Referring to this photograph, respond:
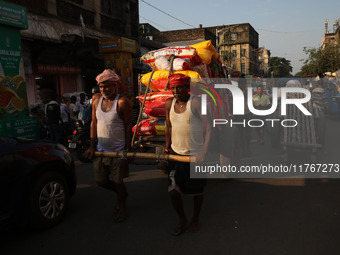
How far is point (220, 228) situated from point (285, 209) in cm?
116

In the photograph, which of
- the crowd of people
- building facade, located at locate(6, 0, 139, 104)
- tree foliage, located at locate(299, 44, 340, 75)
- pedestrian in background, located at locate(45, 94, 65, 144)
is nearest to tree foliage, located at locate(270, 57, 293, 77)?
tree foliage, located at locate(299, 44, 340, 75)

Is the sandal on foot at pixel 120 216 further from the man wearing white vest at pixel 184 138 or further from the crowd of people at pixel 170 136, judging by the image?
the man wearing white vest at pixel 184 138

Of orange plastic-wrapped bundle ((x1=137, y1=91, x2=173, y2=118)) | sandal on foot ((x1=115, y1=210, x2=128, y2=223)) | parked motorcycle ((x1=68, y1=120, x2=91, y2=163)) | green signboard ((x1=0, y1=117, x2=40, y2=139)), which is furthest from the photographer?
parked motorcycle ((x1=68, y1=120, x2=91, y2=163))

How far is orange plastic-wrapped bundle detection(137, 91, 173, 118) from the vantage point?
5.07 meters

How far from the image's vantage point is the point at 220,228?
12.2 feet

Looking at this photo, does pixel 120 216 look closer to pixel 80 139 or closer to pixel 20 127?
pixel 80 139

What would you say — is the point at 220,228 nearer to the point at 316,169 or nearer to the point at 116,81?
the point at 116,81

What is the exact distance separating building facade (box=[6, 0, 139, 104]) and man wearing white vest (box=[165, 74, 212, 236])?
884cm

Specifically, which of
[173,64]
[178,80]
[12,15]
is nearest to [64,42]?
[12,15]

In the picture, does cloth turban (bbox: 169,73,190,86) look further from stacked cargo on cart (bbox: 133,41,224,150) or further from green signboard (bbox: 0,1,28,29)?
green signboard (bbox: 0,1,28,29)

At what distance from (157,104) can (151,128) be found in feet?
1.43

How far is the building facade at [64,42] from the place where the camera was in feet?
37.8

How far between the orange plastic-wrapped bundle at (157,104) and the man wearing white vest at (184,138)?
1.38 metres

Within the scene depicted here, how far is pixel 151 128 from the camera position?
518 centimetres
